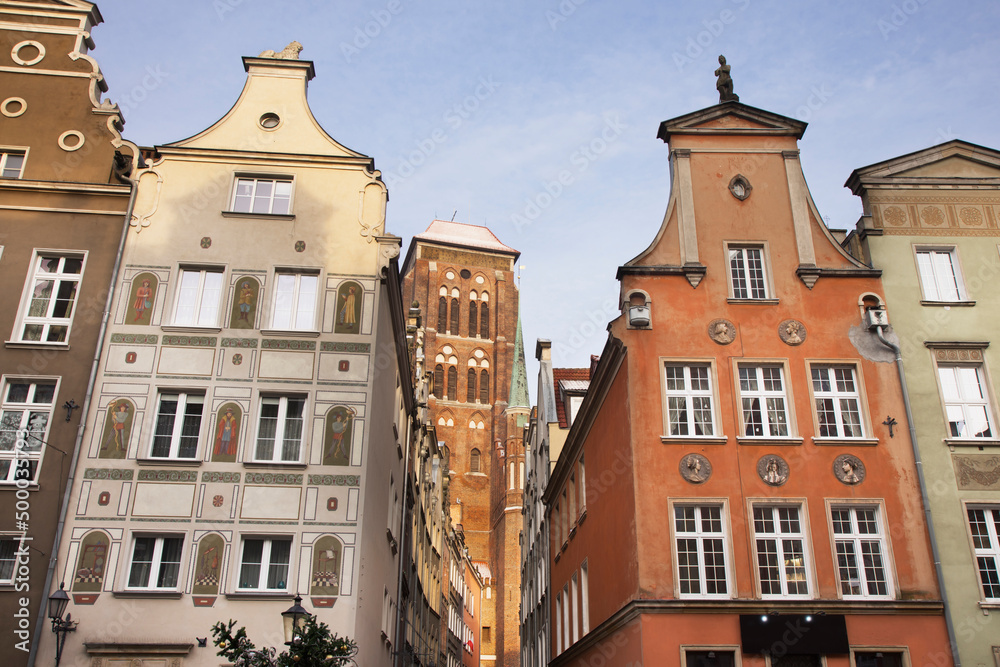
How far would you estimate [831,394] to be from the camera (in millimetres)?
19422

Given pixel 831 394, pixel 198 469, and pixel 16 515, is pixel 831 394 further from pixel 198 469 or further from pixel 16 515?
pixel 16 515

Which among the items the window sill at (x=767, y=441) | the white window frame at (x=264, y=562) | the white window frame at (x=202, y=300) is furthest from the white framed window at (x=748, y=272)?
the white window frame at (x=202, y=300)

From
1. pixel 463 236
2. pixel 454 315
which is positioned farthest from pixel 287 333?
pixel 463 236

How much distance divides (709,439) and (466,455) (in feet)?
233

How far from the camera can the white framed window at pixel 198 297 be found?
20.2m

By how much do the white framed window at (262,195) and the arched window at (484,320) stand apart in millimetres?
73022

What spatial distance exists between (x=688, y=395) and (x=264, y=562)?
952 cm

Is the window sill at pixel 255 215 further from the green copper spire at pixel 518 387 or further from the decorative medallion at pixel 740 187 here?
the green copper spire at pixel 518 387

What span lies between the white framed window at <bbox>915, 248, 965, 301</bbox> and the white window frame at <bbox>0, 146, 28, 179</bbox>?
69.4 ft

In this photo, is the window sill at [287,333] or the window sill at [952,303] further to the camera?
the window sill at [952,303]

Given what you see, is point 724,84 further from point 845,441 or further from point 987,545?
point 987,545

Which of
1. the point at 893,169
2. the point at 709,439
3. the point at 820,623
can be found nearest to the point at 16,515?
the point at 709,439

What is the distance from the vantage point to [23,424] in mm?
18984

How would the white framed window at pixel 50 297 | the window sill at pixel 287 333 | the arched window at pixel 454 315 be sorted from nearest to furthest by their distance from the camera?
the white framed window at pixel 50 297, the window sill at pixel 287 333, the arched window at pixel 454 315
